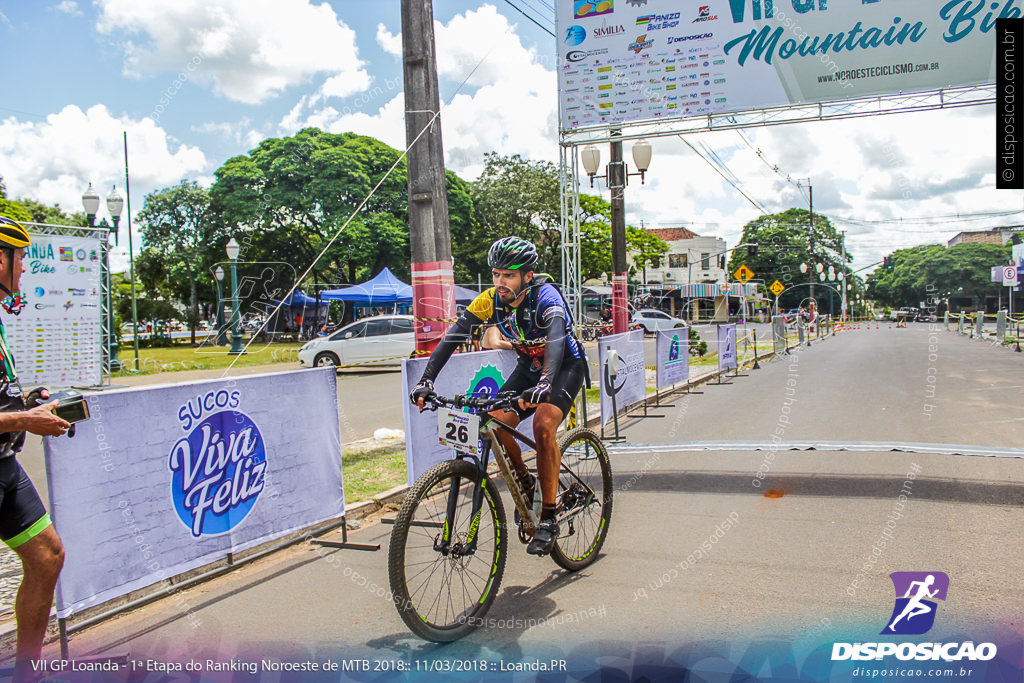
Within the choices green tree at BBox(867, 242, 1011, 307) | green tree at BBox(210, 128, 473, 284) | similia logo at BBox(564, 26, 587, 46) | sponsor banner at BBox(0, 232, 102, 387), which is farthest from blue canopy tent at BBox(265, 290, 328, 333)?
green tree at BBox(867, 242, 1011, 307)

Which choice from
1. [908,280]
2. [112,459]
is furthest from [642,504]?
[908,280]

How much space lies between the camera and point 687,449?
8.12 m

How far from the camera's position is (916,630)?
3580mm

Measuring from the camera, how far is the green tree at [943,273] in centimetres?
7094

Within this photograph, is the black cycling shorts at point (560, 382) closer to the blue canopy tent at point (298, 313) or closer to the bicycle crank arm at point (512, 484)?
the bicycle crank arm at point (512, 484)

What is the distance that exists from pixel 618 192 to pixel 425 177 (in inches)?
288

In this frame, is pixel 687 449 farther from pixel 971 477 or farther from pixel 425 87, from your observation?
pixel 425 87

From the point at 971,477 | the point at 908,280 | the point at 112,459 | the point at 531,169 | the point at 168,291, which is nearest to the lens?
the point at 112,459

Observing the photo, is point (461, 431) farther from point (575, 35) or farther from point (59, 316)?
point (59, 316)

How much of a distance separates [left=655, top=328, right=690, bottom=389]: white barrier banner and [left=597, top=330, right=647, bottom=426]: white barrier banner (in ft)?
3.24

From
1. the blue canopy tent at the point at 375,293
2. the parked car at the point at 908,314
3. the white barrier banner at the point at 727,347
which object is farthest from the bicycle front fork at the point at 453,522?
the parked car at the point at 908,314

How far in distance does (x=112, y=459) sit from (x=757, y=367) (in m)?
18.7

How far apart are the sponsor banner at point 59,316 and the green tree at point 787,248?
74080mm

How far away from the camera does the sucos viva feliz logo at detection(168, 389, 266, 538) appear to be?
4.32 metres
